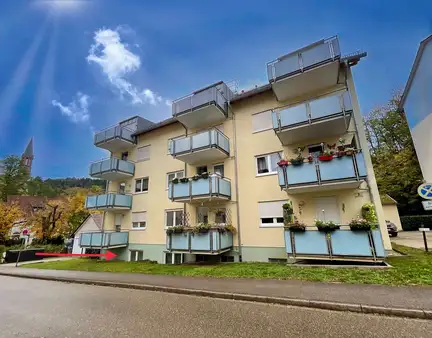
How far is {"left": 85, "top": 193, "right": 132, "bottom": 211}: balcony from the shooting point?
55.5 feet

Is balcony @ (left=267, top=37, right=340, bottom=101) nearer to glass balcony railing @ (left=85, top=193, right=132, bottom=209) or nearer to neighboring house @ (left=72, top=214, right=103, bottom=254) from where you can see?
glass balcony railing @ (left=85, top=193, right=132, bottom=209)

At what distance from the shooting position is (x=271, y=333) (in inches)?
148

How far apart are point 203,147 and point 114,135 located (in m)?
9.44

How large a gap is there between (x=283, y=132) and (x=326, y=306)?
314 inches

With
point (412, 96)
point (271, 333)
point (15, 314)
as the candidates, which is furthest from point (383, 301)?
point (412, 96)

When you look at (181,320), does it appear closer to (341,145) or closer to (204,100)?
(341,145)

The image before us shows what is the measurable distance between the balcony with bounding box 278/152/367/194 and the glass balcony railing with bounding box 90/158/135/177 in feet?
42.5

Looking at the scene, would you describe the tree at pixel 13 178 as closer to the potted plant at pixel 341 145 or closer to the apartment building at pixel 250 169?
the apartment building at pixel 250 169

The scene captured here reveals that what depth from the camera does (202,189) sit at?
487 inches

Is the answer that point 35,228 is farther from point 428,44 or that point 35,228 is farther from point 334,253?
point 428,44

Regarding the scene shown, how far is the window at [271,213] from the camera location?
37.9 feet

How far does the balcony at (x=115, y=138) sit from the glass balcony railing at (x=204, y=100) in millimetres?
6161

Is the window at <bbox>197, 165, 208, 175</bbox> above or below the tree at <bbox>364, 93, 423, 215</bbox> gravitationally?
below

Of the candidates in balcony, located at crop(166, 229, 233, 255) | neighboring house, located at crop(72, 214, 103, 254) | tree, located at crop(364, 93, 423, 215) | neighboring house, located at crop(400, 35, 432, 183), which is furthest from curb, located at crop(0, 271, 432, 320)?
tree, located at crop(364, 93, 423, 215)
